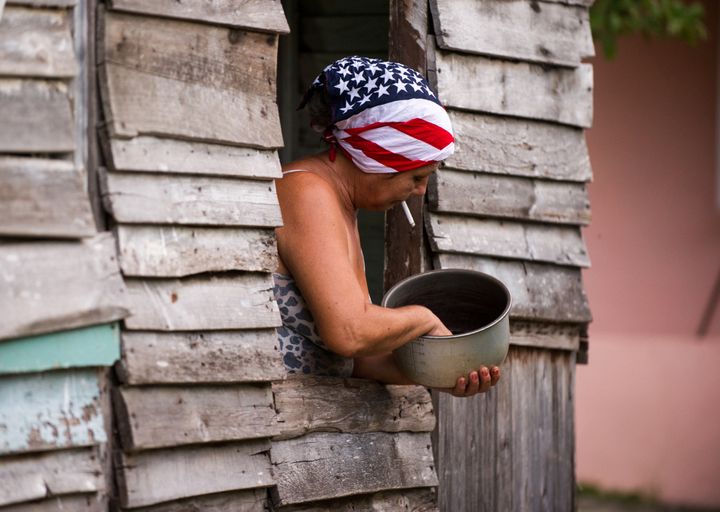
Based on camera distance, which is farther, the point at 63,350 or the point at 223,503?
the point at 223,503

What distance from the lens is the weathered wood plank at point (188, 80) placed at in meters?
3.01

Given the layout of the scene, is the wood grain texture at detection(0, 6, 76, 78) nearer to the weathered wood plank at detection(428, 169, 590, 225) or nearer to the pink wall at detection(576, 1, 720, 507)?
the weathered wood plank at detection(428, 169, 590, 225)

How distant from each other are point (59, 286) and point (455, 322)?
1.45 metres

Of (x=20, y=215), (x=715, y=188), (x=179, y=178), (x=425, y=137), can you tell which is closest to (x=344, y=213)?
(x=425, y=137)

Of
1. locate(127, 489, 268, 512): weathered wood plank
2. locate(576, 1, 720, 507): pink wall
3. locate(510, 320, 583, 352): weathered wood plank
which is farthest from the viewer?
Result: locate(576, 1, 720, 507): pink wall

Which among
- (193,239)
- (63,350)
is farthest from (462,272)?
(63,350)

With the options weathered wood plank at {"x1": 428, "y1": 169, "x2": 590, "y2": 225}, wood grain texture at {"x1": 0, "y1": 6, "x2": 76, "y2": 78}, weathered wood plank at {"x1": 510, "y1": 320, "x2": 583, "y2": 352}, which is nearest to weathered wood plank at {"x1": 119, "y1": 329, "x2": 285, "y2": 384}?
wood grain texture at {"x1": 0, "y1": 6, "x2": 76, "y2": 78}

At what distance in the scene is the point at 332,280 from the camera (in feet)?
10.4

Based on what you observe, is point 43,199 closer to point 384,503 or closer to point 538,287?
point 384,503

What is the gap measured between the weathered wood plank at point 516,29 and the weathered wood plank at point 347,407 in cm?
114

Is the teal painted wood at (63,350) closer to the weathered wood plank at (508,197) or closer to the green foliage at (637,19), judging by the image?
the weathered wood plank at (508,197)

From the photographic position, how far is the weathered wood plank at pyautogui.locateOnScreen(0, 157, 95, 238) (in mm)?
2760

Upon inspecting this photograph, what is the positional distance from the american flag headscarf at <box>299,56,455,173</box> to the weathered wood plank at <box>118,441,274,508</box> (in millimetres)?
877

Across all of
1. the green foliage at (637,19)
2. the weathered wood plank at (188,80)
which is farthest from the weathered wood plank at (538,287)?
the green foliage at (637,19)
